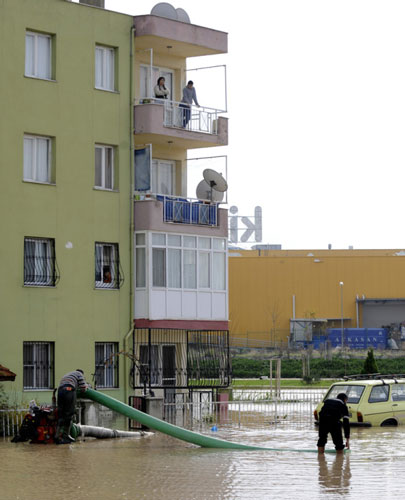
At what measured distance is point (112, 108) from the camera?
1364 inches

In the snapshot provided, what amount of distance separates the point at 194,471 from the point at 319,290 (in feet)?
234

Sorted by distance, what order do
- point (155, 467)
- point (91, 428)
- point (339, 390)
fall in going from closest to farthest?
1. point (155, 467)
2. point (91, 428)
3. point (339, 390)

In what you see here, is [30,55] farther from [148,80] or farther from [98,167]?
[148,80]

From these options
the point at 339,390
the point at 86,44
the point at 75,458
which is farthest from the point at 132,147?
the point at 75,458

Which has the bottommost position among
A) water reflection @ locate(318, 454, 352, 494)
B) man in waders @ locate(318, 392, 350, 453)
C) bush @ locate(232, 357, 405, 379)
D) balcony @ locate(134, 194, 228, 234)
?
water reflection @ locate(318, 454, 352, 494)

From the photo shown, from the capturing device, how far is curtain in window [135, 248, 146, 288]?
35000mm

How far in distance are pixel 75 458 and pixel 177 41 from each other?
1764 centimetres

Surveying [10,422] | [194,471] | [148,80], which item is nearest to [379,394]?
[10,422]

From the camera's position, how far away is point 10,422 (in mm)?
27984

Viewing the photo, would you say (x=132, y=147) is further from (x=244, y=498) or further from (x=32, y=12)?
(x=244, y=498)

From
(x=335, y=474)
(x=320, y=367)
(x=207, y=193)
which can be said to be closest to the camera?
(x=335, y=474)

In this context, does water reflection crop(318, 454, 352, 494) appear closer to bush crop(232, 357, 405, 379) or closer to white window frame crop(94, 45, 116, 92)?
white window frame crop(94, 45, 116, 92)

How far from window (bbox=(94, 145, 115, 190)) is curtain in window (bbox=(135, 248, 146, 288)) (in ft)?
7.44

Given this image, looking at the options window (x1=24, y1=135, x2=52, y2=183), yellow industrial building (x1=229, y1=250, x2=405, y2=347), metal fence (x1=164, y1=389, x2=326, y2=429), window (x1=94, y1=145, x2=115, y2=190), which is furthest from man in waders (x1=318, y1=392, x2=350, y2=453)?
yellow industrial building (x1=229, y1=250, x2=405, y2=347)
